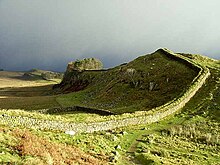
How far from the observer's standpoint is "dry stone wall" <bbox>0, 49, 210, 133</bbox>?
105 feet

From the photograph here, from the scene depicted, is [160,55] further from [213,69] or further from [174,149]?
[174,149]

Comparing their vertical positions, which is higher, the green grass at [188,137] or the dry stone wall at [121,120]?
the dry stone wall at [121,120]

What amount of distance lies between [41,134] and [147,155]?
10893 mm

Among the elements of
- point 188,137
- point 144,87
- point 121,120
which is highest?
point 144,87

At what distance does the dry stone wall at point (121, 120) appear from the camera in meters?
31.9

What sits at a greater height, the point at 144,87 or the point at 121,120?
the point at 144,87

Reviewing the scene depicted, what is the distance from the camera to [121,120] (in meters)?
46.1

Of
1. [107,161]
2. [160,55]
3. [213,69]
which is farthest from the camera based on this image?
[160,55]

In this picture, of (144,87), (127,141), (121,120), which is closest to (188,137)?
(121,120)

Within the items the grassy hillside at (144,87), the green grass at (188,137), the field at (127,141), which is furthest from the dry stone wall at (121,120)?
the grassy hillside at (144,87)

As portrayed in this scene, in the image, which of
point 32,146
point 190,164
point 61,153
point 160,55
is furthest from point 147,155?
point 160,55

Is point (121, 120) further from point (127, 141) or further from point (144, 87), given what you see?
point (144, 87)

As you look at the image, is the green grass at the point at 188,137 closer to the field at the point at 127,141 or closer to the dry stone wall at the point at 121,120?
the field at the point at 127,141

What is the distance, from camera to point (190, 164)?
31594 mm
